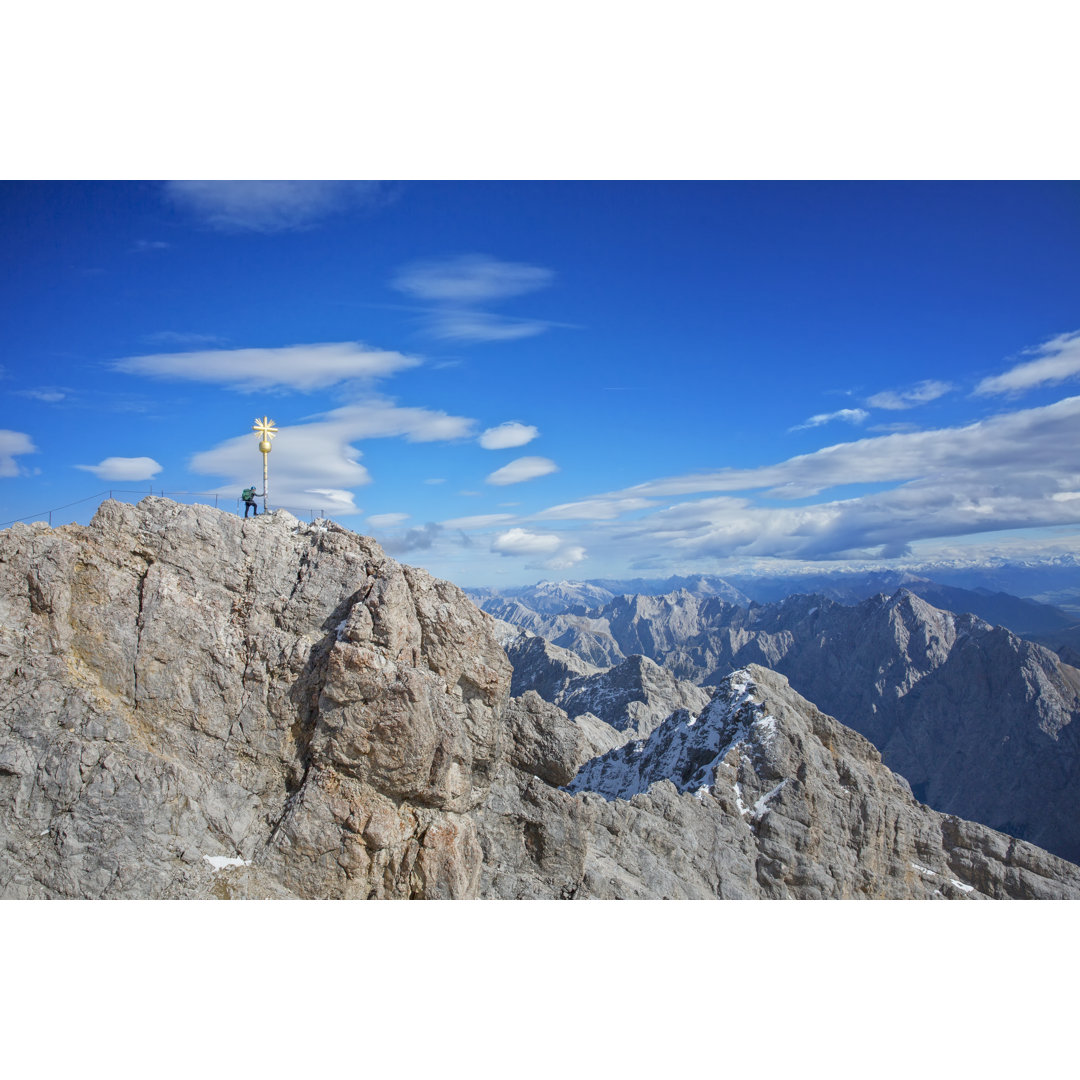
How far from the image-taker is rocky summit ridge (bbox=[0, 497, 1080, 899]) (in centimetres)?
2223

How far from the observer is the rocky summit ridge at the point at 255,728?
2223 cm

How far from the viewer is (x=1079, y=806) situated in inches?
7436

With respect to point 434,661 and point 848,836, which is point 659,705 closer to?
point 848,836

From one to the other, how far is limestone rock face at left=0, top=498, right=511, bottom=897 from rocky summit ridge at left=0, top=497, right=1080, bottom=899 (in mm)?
62

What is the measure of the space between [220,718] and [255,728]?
130cm

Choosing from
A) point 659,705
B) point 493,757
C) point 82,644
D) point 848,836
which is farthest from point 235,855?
point 659,705

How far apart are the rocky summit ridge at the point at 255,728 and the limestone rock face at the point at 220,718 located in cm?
6

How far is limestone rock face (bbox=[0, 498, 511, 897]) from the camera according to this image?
22.1 m

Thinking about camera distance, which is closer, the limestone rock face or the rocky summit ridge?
the limestone rock face

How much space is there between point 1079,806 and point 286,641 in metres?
242

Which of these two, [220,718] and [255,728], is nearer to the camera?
[220,718]

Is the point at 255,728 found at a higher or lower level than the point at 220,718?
lower

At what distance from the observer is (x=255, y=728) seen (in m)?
25.1

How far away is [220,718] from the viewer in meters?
24.8
